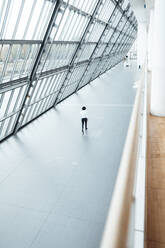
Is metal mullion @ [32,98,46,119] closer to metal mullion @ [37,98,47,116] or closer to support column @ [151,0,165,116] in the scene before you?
metal mullion @ [37,98,47,116]

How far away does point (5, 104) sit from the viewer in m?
13.7

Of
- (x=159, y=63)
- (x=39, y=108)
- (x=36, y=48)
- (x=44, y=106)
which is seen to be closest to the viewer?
(x=159, y=63)

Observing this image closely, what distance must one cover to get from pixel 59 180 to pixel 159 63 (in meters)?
7.39

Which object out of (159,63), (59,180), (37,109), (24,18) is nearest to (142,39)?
(37,109)

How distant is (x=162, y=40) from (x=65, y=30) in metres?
6.70

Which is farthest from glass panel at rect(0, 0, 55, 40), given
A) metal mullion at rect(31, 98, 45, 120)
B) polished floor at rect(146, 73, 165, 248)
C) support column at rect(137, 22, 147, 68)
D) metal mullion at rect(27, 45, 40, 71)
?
support column at rect(137, 22, 147, 68)

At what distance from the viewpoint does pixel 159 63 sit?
11547 mm

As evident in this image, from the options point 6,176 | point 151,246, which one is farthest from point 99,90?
point 151,246

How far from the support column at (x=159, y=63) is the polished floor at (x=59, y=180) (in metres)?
2.52

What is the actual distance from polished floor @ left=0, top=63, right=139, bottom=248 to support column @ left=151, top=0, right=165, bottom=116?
8.26 feet

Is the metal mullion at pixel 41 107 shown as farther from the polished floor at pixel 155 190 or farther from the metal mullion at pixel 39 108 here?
the polished floor at pixel 155 190

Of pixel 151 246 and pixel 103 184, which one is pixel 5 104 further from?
pixel 151 246

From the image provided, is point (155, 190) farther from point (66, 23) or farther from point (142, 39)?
point (142, 39)

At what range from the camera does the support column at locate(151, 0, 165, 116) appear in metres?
11.0
